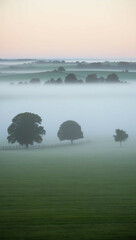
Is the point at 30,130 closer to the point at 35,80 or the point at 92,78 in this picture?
the point at 35,80

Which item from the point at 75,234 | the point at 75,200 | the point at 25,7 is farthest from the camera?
the point at 25,7

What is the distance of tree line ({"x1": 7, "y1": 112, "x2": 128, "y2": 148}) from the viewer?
12.5 ft

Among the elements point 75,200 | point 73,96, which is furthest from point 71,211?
point 73,96

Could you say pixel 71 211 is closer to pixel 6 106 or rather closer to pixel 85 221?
pixel 85 221

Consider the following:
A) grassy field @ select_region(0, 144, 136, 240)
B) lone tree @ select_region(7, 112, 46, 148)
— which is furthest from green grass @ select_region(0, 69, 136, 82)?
grassy field @ select_region(0, 144, 136, 240)

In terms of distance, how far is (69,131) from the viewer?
12.5ft

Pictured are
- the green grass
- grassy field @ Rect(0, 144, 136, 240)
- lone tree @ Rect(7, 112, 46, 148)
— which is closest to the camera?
grassy field @ Rect(0, 144, 136, 240)

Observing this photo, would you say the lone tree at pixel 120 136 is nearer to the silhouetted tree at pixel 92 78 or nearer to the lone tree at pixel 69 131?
the lone tree at pixel 69 131

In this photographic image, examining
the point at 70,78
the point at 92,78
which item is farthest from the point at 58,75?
the point at 92,78

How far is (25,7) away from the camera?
12.4 ft

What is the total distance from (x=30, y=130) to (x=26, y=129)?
0.04 metres

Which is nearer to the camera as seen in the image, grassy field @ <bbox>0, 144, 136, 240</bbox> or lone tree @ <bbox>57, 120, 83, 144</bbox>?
grassy field @ <bbox>0, 144, 136, 240</bbox>

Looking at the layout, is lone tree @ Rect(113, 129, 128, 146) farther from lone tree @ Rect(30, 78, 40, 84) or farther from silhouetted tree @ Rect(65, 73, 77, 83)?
lone tree @ Rect(30, 78, 40, 84)

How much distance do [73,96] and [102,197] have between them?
101 centimetres
